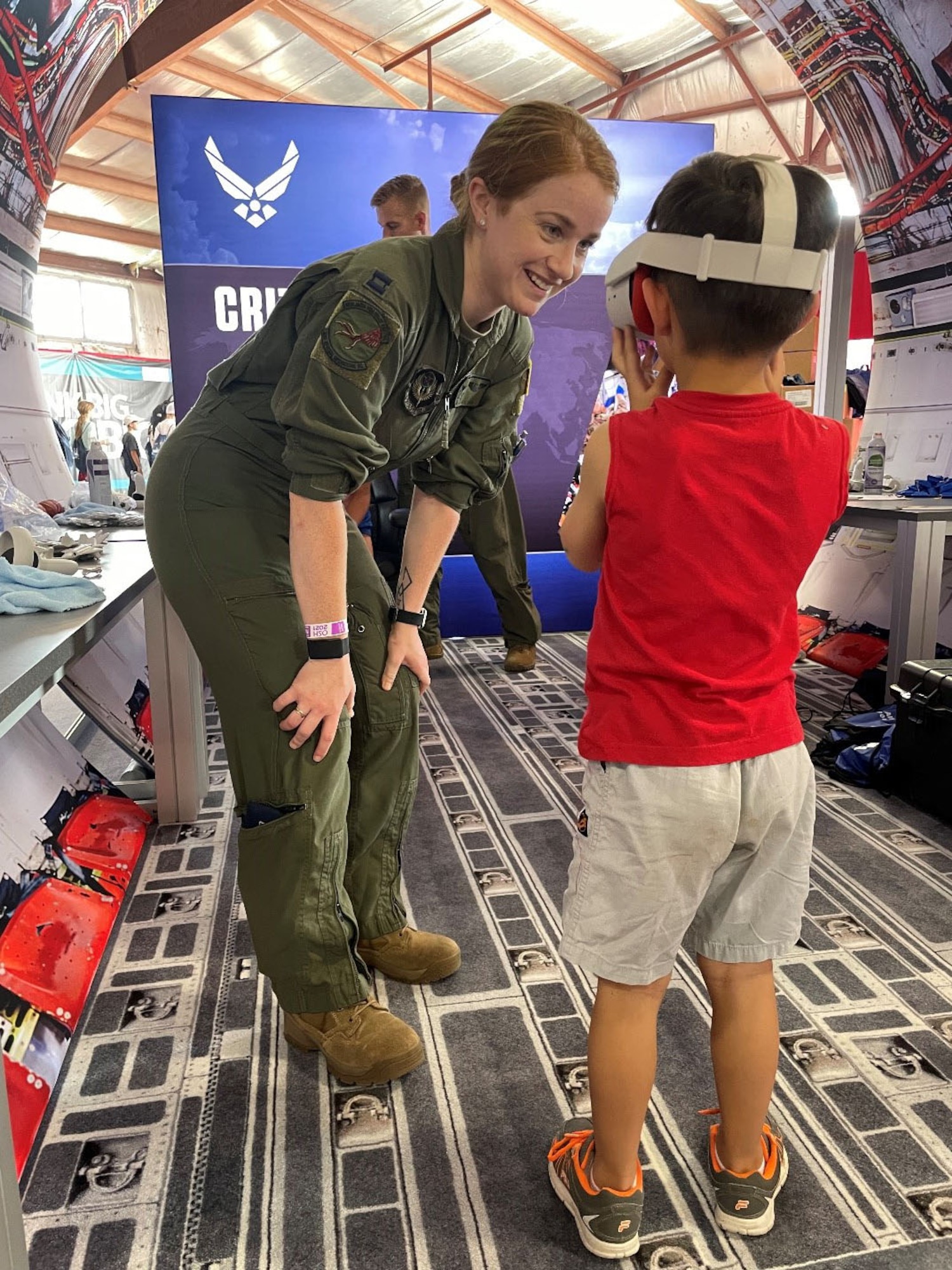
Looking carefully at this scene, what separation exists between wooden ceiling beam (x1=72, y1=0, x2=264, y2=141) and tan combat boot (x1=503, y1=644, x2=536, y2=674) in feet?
11.0

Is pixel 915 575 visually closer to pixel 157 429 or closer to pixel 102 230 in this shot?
pixel 157 429

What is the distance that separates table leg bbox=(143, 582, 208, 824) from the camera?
7.21 feet

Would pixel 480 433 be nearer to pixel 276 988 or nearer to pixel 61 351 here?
pixel 276 988

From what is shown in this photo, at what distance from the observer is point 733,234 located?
2.81ft

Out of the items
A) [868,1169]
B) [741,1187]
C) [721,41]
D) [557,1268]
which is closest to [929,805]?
[868,1169]

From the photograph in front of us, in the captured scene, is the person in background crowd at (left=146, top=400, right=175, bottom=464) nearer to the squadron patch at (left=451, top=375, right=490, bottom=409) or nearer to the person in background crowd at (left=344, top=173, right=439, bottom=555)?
the person in background crowd at (left=344, top=173, right=439, bottom=555)

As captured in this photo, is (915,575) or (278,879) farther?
(915,575)

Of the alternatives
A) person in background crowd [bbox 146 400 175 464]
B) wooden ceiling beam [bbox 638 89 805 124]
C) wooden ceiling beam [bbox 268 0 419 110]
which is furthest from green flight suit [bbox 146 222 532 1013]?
wooden ceiling beam [bbox 638 89 805 124]

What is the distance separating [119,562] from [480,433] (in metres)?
0.95

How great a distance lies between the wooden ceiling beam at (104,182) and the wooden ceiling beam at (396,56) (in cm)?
234

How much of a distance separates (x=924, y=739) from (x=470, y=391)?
5.44 ft

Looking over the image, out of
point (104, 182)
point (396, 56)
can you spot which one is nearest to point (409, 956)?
point (396, 56)

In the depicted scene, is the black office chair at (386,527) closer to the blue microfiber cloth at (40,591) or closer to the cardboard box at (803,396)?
the blue microfiber cloth at (40,591)

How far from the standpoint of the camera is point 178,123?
12.3ft
